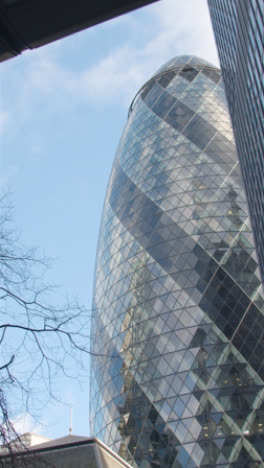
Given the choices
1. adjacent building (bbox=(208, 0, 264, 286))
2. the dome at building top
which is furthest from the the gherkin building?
the dome at building top

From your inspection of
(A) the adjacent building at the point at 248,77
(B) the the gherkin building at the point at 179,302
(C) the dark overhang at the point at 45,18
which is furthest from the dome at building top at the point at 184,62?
(C) the dark overhang at the point at 45,18

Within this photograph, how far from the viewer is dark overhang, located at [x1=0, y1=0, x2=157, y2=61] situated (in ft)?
12.6

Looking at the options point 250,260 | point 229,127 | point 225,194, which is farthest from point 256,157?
point 229,127

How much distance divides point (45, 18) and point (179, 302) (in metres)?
34.0

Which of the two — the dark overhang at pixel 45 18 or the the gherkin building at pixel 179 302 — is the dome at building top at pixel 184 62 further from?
the dark overhang at pixel 45 18

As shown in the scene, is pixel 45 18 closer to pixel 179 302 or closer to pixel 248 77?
pixel 248 77

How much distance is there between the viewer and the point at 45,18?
3.97 m

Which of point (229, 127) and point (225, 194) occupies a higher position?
point (229, 127)

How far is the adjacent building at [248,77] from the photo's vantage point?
79.4 ft

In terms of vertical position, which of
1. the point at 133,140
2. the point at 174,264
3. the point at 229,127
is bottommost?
the point at 174,264

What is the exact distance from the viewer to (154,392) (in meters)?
35.4

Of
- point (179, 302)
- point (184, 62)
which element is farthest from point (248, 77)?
point (184, 62)

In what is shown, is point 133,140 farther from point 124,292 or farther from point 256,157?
point 256,157

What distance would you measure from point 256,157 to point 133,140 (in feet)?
81.4
